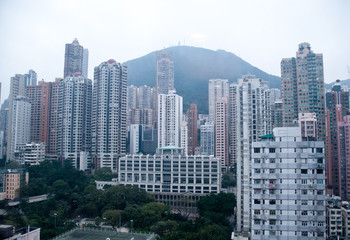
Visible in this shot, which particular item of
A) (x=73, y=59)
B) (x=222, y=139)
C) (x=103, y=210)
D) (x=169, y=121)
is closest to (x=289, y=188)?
(x=103, y=210)

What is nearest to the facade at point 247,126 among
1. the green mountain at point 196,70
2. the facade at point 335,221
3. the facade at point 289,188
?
the facade at point 335,221

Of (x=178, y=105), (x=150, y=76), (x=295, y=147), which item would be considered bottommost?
(x=295, y=147)

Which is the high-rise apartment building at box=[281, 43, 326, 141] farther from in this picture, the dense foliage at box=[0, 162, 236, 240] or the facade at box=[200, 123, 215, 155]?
the facade at box=[200, 123, 215, 155]

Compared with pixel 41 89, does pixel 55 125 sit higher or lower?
lower

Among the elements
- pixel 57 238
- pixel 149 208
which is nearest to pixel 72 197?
pixel 149 208

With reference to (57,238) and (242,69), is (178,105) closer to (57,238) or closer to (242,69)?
(57,238)

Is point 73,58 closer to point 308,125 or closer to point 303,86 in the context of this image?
point 303,86

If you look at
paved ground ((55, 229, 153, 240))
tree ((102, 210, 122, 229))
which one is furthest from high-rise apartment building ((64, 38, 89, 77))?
paved ground ((55, 229, 153, 240))
